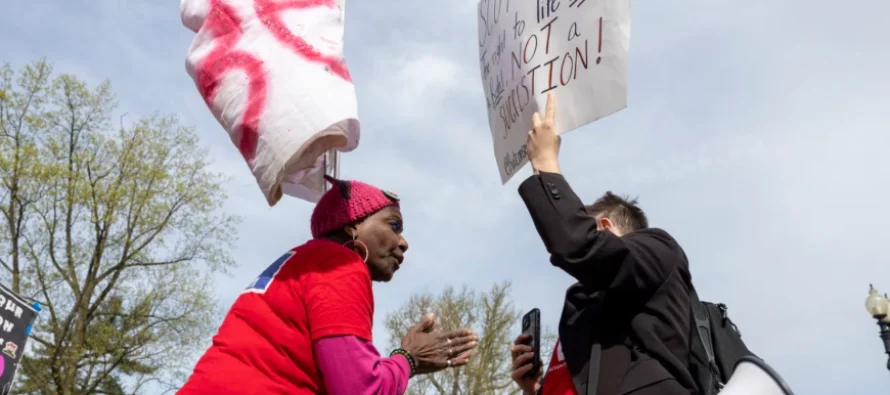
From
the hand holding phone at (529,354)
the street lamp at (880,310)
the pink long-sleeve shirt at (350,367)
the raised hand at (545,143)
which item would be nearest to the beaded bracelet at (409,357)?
the pink long-sleeve shirt at (350,367)

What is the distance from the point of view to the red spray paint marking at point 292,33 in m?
2.54

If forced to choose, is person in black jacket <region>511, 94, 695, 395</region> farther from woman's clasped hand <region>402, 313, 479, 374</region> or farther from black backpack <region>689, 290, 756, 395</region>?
woman's clasped hand <region>402, 313, 479, 374</region>

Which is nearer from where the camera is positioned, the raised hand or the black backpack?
the black backpack

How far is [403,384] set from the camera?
2312 mm

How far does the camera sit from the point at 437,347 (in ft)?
8.17

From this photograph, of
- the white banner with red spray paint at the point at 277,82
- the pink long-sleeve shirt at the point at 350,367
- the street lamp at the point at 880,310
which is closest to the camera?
the pink long-sleeve shirt at the point at 350,367

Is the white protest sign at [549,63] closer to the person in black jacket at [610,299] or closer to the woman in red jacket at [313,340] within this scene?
the person in black jacket at [610,299]

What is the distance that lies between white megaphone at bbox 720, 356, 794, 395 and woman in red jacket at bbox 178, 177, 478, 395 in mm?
893

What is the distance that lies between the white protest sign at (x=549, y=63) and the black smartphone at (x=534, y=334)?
1.69ft

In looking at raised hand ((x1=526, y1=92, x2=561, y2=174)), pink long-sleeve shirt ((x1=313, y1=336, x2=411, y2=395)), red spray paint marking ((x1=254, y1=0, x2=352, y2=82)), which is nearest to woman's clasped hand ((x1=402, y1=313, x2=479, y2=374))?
pink long-sleeve shirt ((x1=313, y1=336, x2=411, y2=395))

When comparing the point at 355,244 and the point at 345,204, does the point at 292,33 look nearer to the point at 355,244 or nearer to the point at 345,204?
the point at 345,204

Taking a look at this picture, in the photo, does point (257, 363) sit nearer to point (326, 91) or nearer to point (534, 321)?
point (326, 91)

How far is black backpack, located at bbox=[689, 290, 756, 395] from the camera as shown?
230cm

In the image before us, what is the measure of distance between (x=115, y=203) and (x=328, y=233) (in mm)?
14727
